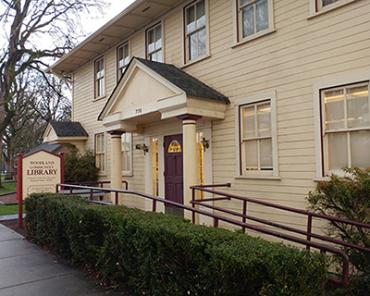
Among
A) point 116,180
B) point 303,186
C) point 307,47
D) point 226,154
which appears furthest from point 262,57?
point 116,180

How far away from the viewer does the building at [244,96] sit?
21.0 feet

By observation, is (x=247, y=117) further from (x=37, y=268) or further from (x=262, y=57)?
(x=37, y=268)

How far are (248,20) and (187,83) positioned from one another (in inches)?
77.3

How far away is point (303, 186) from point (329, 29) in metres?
2.87

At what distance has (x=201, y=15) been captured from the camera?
31.1ft

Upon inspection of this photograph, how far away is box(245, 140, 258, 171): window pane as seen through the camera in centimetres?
796

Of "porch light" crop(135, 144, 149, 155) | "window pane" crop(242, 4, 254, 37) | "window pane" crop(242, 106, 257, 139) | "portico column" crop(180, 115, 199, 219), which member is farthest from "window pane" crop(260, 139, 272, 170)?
"porch light" crop(135, 144, 149, 155)

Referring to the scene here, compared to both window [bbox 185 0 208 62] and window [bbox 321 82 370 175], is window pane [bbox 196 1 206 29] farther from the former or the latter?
window [bbox 321 82 370 175]

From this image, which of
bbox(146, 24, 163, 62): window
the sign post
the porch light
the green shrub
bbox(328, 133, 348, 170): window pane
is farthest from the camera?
the green shrub

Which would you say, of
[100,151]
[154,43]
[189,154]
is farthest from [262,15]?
[100,151]

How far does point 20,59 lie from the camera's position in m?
24.0

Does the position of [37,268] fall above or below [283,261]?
below

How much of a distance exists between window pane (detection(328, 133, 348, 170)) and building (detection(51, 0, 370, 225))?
0.02 meters

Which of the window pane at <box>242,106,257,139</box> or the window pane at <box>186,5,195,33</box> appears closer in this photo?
the window pane at <box>242,106,257,139</box>
